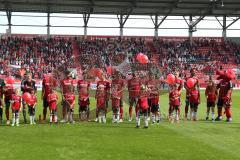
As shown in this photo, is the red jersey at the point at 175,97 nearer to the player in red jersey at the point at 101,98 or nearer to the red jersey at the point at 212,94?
the red jersey at the point at 212,94

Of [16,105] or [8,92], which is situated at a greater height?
[8,92]

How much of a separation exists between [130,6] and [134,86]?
1353 inches

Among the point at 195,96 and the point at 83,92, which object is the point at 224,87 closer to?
the point at 195,96

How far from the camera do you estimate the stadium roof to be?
50500 mm

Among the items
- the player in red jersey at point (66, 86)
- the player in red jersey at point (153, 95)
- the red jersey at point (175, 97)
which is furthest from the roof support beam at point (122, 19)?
the player in red jersey at point (66, 86)

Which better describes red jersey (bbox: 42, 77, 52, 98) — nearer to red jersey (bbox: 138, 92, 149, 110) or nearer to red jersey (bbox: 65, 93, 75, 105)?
red jersey (bbox: 65, 93, 75, 105)

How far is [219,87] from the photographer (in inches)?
826

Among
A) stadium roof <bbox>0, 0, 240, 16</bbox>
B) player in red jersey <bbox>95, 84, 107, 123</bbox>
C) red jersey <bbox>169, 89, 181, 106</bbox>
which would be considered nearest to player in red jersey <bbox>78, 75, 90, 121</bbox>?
player in red jersey <bbox>95, 84, 107, 123</bbox>

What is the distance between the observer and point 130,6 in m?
51.6

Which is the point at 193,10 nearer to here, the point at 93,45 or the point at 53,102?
the point at 93,45

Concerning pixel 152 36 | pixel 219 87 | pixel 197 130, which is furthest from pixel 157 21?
pixel 197 130

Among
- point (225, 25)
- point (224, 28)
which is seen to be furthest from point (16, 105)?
point (224, 28)

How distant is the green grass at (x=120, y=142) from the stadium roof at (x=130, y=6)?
33.3 m

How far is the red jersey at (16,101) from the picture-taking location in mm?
17906
